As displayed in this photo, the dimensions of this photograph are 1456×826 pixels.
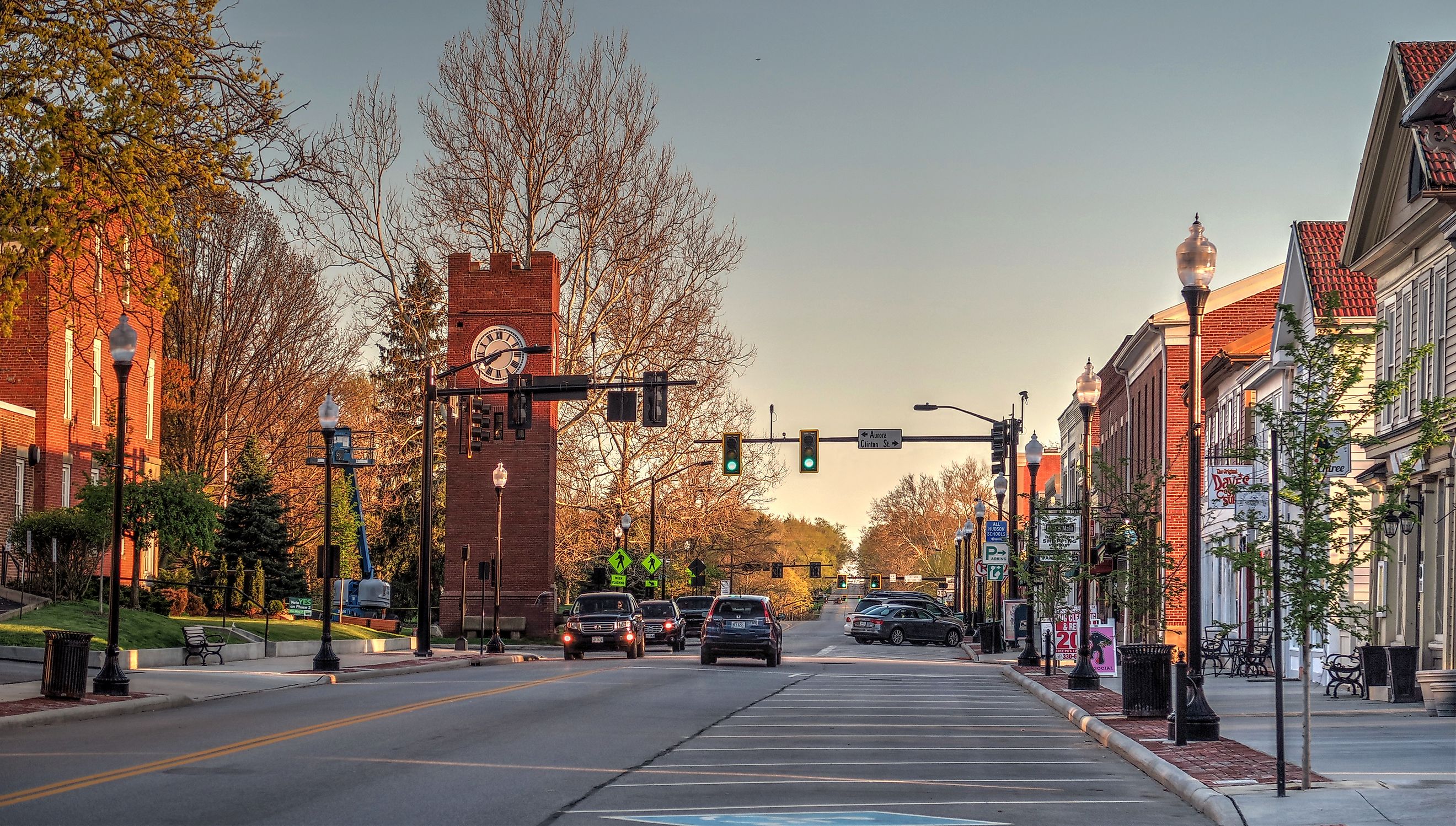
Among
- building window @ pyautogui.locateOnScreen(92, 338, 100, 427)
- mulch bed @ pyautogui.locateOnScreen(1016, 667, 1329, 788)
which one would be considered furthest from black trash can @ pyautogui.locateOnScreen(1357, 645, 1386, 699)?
building window @ pyautogui.locateOnScreen(92, 338, 100, 427)

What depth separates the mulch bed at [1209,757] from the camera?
503 inches

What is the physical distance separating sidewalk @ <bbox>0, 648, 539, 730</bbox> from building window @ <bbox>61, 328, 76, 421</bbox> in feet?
43.0

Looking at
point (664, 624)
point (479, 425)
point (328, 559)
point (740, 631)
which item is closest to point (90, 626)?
point (328, 559)

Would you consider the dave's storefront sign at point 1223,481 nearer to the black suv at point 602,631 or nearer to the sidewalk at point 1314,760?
the sidewalk at point 1314,760

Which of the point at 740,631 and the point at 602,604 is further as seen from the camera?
the point at 602,604

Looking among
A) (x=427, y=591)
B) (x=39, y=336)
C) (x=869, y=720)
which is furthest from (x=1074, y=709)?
(x=39, y=336)

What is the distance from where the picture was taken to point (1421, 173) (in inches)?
976

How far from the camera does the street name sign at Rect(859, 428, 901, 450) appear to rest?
154 ft

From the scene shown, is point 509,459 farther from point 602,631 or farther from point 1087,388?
point 1087,388

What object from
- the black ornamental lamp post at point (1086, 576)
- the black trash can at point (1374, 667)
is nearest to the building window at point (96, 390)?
the black ornamental lamp post at point (1086, 576)

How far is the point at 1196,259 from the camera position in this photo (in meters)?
16.5

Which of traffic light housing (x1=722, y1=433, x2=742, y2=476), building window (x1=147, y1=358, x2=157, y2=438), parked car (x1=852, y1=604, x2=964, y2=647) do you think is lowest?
parked car (x1=852, y1=604, x2=964, y2=647)

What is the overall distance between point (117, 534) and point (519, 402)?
54.5 feet

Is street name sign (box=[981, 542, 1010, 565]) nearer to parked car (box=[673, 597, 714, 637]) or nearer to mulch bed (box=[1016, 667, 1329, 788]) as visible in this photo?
parked car (box=[673, 597, 714, 637])
